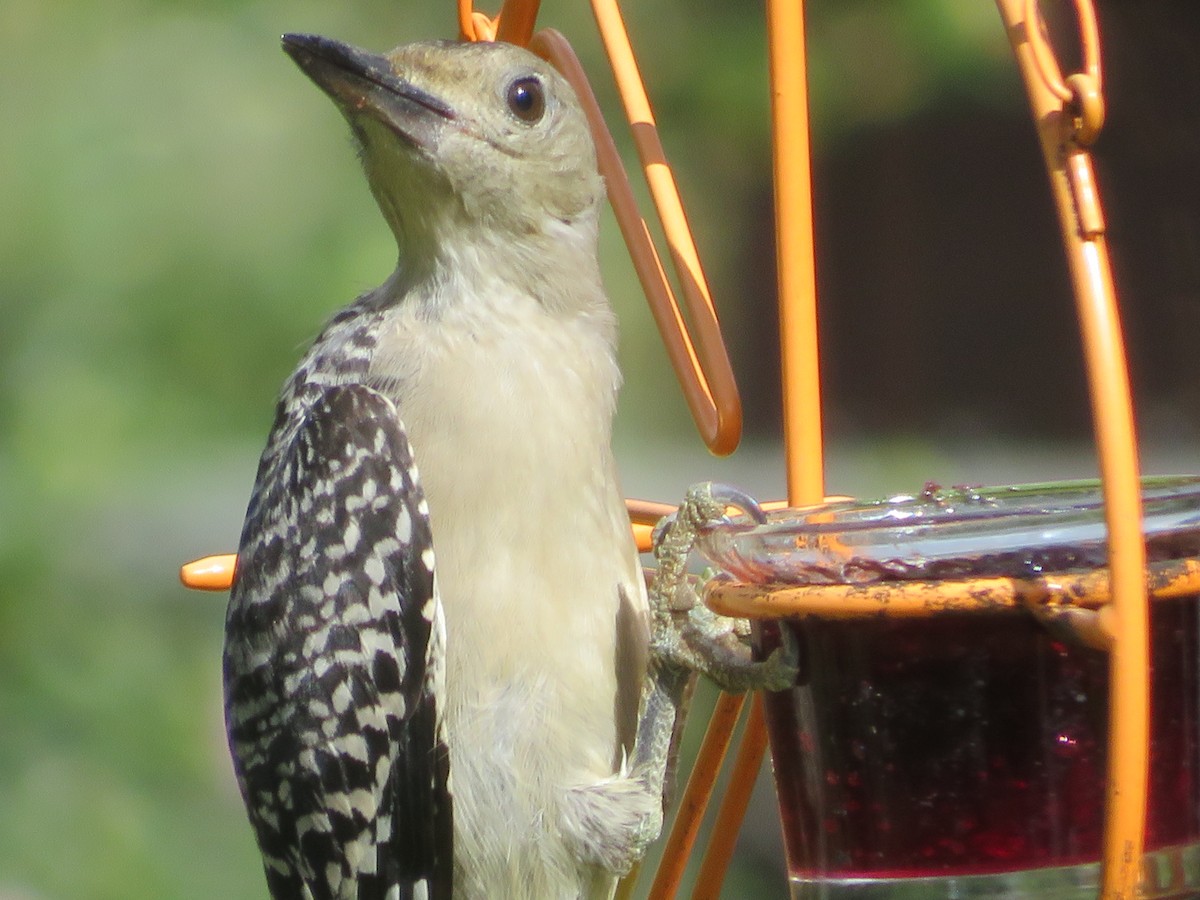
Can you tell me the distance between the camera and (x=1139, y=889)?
193 centimetres

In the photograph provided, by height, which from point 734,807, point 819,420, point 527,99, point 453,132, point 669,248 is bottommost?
point 734,807

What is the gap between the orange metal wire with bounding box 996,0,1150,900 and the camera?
1.57 m

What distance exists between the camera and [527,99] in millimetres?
2957

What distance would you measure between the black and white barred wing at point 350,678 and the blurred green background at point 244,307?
2.98 m

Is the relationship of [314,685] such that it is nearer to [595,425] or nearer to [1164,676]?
[595,425]

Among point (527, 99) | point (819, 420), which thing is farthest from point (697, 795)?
point (527, 99)

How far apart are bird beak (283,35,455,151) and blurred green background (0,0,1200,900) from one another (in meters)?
2.77

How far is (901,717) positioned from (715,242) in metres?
4.51

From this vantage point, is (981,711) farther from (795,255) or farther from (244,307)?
(244,307)

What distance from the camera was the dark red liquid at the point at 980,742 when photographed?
195 centimetres

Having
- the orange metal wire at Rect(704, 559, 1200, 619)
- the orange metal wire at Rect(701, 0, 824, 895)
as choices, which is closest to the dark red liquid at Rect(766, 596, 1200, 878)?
the orange metal wire at Rect(704, 559, 1200, 619)

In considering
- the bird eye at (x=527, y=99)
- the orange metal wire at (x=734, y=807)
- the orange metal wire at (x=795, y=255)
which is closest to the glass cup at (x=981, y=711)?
the orange metal wire at (x=795, y=255)

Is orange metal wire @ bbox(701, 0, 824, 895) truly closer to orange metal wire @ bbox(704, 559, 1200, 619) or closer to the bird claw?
the bird claw

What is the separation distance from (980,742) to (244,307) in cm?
491
